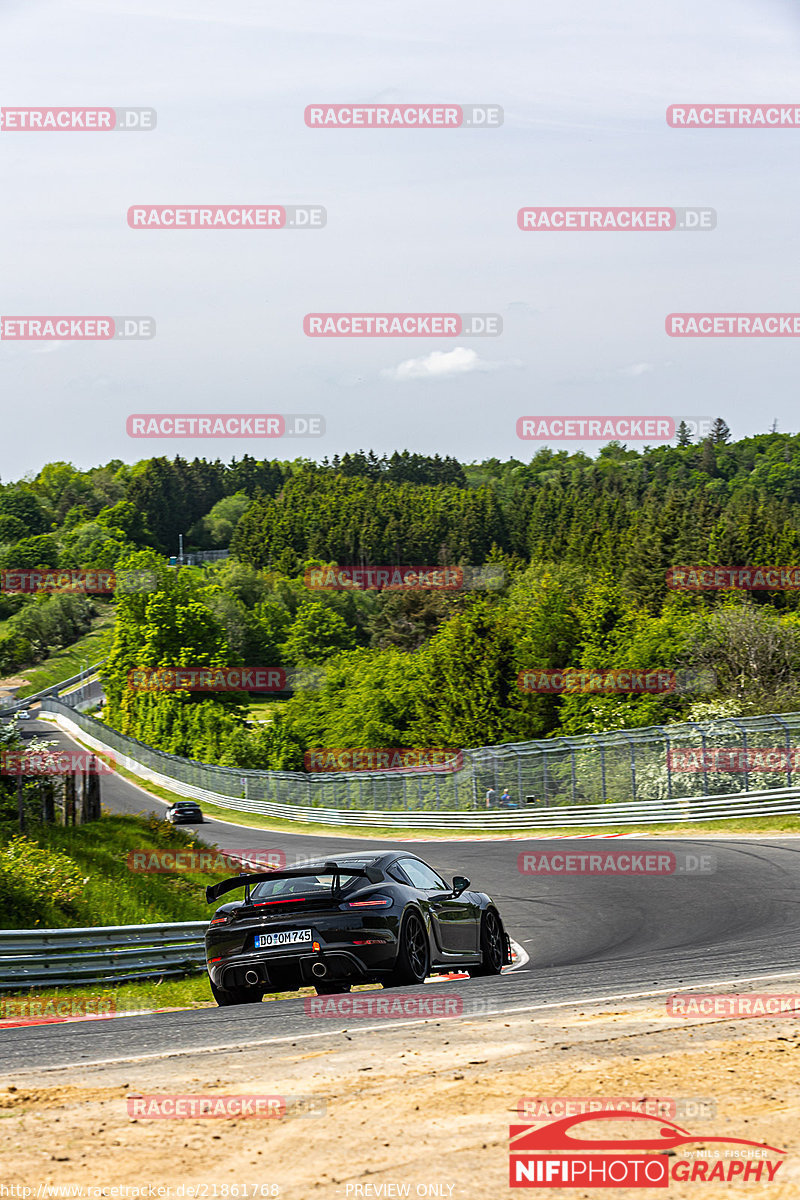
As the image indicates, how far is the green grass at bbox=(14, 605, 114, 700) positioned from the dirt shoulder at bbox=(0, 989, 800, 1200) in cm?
13027

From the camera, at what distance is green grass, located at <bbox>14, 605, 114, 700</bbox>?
13825 cm

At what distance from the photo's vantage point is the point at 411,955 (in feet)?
32.0

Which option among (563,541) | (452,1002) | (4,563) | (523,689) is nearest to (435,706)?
(523,689)

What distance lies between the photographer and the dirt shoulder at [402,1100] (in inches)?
175

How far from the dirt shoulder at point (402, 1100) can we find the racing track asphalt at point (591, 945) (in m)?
0.53

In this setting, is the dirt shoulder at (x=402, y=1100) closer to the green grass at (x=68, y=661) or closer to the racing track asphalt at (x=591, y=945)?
the racing track asphalt at (x=591, y=945)

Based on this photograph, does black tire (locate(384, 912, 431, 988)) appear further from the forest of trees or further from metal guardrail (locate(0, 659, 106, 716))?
metal guardrail (locate(0, 659, 106, 716))

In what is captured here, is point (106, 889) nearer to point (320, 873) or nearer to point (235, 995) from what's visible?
point (235, 995)

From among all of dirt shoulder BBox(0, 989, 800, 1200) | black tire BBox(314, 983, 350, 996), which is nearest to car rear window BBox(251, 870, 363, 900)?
black tire BBox(314, 983, 350, 996)

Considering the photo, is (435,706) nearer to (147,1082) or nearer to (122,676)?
(122,676)

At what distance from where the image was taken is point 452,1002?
8.56 metres

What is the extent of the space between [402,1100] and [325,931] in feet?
13.0

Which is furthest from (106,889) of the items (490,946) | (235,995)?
(235,995)

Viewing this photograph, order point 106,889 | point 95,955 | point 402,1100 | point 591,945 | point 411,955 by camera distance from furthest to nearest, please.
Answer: point 106,889 < point 591,945 < point 95,955 < point 411,955 < point 402,1100
